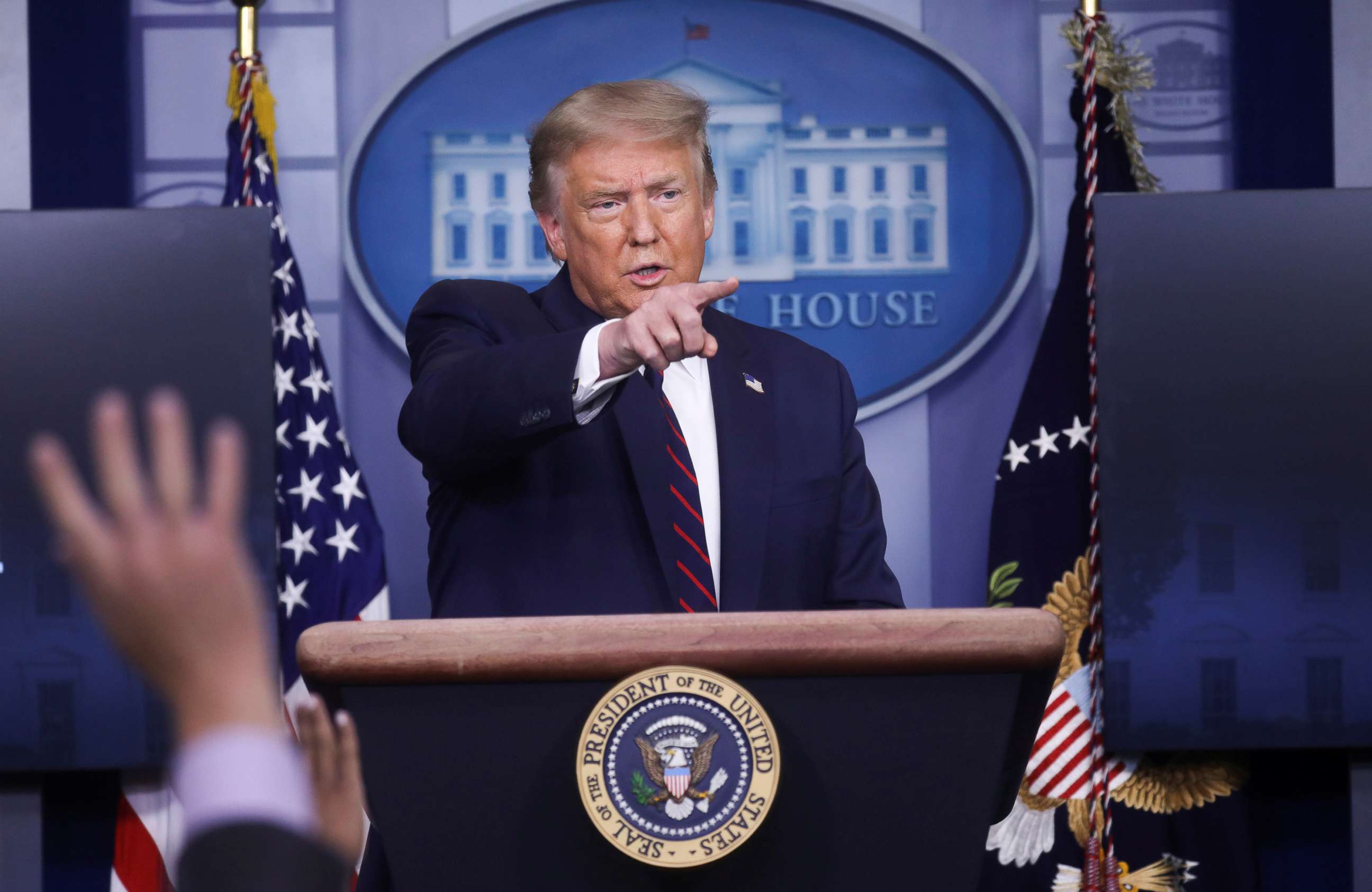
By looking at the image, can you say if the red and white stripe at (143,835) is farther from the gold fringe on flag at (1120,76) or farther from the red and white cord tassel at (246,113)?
the gold fringe on flag at (1120,76)

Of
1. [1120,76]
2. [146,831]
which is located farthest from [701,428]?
[146,831]

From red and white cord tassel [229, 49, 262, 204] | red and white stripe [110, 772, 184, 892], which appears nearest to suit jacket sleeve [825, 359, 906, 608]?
red and white cord tassel [229, 49, 262, 204]

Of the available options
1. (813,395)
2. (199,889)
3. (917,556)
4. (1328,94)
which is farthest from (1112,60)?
(199,889)

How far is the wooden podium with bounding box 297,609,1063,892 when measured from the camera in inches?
37.6

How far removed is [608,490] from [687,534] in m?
0.13

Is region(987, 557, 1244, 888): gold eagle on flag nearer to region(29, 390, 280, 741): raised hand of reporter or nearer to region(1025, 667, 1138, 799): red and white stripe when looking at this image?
region(1025, 667, 1138, 799): red and white stripe

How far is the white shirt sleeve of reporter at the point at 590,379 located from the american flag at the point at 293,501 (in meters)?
1.79

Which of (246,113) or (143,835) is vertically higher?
(246,113)

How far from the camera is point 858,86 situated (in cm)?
319

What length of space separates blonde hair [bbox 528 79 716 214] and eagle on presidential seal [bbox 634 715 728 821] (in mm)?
983

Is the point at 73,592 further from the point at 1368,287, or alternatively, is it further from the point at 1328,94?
the point at 1328,94

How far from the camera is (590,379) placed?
121cm

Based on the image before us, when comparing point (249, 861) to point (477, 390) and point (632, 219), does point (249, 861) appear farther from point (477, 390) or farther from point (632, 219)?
point (632, 219)

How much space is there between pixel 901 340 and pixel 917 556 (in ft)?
1.61
